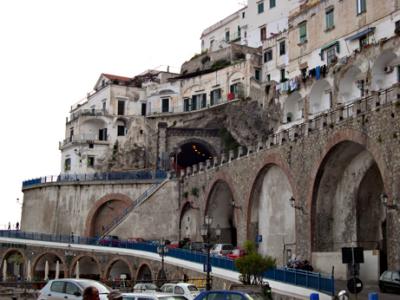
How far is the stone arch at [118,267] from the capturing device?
44.1 meters

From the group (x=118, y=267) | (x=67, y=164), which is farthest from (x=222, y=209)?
(x=67, y=164)

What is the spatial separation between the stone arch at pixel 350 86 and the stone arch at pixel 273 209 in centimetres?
741

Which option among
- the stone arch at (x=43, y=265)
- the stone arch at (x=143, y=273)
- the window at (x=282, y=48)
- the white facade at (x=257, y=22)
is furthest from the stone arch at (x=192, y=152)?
the stone arch at (x=143, y=273)

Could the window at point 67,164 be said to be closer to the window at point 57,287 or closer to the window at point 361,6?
the window at point 361,6

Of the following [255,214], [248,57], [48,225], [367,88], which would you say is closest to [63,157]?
[48,225]

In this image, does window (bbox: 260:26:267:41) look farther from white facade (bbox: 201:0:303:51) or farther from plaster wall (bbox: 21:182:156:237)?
plaster wall (bbox: 21:182:156:237)

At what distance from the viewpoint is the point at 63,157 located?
6488cm

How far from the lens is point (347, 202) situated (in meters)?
31.4

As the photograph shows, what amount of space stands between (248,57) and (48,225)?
23.7 m

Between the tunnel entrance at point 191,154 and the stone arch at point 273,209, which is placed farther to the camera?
the tunnel entrance at point 191,154

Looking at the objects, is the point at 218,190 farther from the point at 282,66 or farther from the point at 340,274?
the point at 340,274

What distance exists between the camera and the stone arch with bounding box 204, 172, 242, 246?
4625 cm

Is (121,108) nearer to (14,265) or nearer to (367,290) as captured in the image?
(14,265)

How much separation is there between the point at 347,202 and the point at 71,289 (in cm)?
1730
